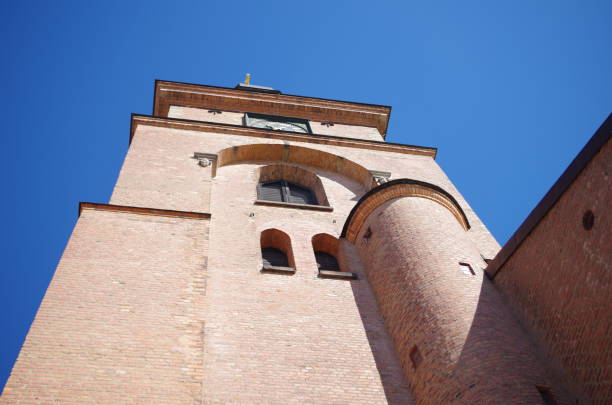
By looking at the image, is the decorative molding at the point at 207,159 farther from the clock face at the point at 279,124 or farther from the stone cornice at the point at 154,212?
the clock face at the point at 279,124

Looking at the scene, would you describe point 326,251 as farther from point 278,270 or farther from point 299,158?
point 299,158

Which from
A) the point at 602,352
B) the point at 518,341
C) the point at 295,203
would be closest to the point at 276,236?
the point at 295,203

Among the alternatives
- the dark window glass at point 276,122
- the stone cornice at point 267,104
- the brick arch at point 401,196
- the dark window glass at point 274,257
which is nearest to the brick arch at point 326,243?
the brick arch at point 401,196

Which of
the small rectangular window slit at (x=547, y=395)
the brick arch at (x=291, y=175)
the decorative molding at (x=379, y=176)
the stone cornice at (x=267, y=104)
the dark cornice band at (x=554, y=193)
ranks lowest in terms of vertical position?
the small rectangular window slit at (x=547, y=395)

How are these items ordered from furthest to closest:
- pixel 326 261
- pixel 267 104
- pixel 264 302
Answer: pixel 267 104, pixel 326 261, pixel 264 302

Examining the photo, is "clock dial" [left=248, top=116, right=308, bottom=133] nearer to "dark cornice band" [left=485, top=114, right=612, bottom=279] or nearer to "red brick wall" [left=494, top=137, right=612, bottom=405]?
"dark cornice band" [left=485, top=114, right=612, bottom=279]

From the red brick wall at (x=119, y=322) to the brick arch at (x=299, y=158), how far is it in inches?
216

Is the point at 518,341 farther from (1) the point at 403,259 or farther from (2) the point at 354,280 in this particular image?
(2) the point at 354,280

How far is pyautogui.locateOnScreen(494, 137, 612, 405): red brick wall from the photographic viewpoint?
6715mm

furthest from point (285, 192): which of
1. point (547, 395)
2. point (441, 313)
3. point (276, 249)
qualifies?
point (547, 395)

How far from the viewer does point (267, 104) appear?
19281mm

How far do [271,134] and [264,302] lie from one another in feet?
24.2

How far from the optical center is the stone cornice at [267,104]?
18672 millimetres

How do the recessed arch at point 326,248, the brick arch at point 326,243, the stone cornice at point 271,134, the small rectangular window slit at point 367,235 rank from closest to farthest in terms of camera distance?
A: the small rectangular window slit at point 367,235
the recessed arch at point 326,248
the brick arch at point 326,243
the stone cornice at point 271,134
